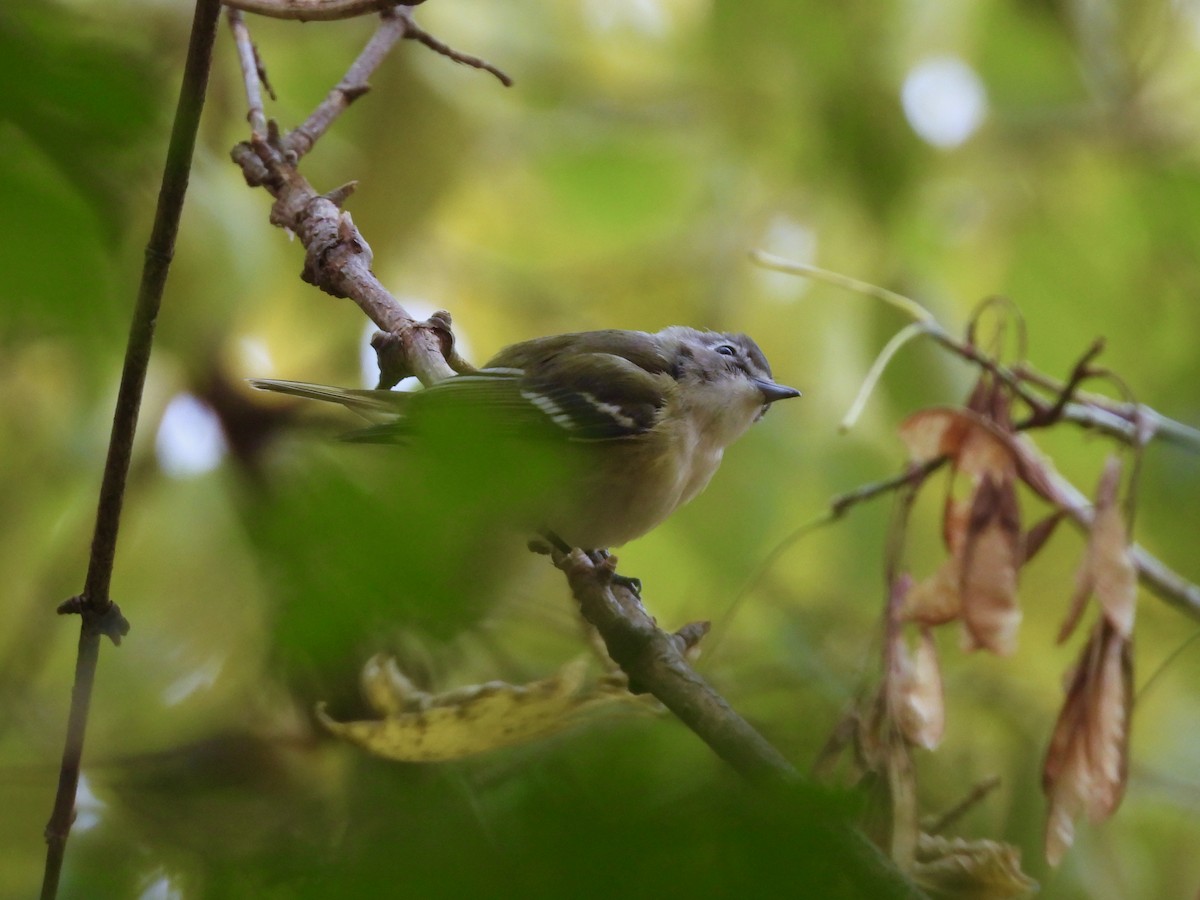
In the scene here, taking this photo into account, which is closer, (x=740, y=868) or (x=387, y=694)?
(x=740, y=868)

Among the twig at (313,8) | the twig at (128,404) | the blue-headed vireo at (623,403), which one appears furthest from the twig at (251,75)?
the twig at (128,404)

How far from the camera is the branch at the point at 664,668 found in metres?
0.80

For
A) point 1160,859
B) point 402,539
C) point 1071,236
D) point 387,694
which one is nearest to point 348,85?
point 387,694

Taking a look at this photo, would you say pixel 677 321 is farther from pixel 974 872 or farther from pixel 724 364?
pixel 974 872

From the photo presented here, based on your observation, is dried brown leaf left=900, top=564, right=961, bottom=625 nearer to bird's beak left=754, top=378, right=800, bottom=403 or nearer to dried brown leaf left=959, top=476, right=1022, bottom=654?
dried brown leaf left=959, top=476, right=1022, bottom=654

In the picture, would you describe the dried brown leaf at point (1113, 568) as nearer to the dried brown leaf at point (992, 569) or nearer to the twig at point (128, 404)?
the dried brown leaf at point (992, 569)

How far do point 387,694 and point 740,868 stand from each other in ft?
2.92

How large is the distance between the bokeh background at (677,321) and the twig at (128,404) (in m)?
0.06

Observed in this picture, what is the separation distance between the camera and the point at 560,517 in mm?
1723

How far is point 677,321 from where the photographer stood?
9.57ft

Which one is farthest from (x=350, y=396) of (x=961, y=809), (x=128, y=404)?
(x=961, y=809)

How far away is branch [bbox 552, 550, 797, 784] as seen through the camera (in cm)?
80

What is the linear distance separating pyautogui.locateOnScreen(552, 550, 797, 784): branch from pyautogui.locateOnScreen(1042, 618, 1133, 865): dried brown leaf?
490 millimetres

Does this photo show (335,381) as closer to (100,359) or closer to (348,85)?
(348,85)
